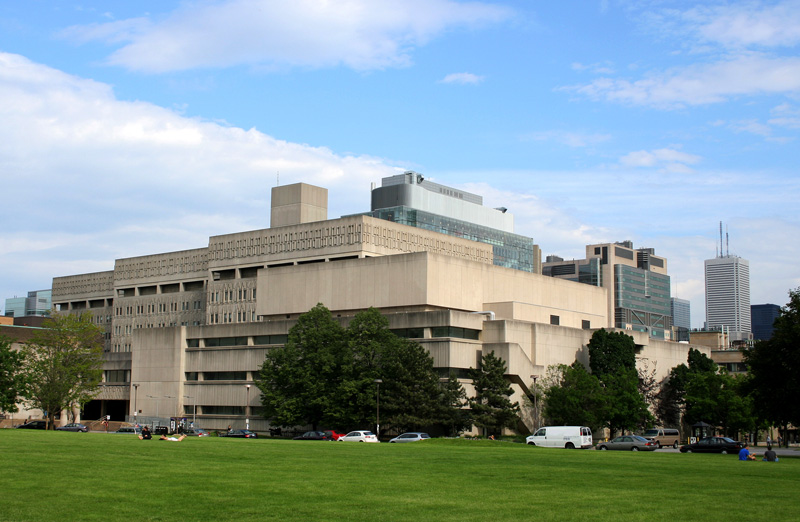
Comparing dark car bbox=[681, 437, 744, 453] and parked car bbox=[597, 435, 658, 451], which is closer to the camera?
dark car bbox=[681, 437, 744, 453]

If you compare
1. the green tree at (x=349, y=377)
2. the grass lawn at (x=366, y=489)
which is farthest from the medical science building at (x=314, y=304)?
the grass lawn at (x=366, y=489)

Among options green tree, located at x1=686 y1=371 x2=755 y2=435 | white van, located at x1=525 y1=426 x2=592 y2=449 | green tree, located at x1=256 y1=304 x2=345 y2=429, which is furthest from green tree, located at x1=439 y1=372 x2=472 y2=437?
green tree, located at x1=686 y1=371 x2=755 y2=435

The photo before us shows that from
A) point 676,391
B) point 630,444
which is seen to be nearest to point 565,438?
point 630,444

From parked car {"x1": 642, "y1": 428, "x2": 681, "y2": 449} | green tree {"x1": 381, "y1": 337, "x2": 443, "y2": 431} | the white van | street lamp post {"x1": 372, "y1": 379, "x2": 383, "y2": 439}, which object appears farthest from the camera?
parked car {"x1": 642, "y1": 428, "x2": 681, "y2": 449}

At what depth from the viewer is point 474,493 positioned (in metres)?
26.8

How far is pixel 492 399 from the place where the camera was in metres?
88.6

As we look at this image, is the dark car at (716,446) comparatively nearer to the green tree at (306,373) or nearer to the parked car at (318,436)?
the parked car at (318,436)

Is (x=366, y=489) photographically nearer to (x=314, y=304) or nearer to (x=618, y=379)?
(x=618, y=379)

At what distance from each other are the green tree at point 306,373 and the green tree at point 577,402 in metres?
23.3

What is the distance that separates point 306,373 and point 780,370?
47969mm

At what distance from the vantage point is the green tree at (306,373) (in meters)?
91.2

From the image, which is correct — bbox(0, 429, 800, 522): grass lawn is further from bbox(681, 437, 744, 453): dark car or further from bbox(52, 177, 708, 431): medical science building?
bbox(52, 177, 708, 431): medical science building

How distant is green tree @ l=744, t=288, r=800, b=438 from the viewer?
2446 inches

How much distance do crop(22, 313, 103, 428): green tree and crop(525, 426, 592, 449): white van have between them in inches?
2473
